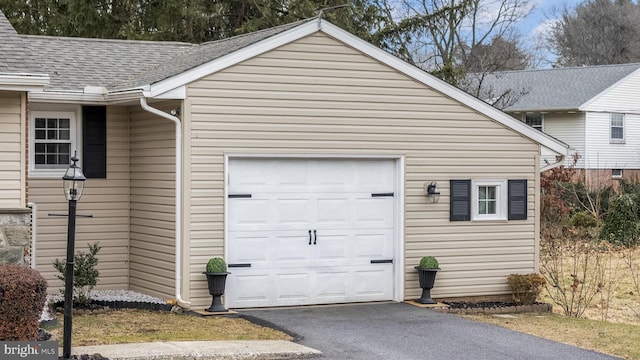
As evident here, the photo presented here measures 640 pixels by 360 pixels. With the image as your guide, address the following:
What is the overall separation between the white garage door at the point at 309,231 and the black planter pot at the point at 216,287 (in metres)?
0.39

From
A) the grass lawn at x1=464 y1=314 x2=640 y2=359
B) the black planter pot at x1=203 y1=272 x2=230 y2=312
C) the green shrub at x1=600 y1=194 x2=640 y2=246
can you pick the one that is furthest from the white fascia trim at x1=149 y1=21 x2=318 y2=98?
the green shrub at x1=600 y1=194 x2=640 y2=246

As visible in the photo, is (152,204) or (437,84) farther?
(437,84)

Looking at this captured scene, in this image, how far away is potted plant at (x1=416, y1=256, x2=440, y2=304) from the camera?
49.4 ft

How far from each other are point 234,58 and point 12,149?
137 inches

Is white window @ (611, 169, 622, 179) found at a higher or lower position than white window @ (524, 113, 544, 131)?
lower

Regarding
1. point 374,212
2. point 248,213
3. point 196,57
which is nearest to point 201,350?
point 248,213

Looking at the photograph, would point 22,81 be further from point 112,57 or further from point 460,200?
point 460,200

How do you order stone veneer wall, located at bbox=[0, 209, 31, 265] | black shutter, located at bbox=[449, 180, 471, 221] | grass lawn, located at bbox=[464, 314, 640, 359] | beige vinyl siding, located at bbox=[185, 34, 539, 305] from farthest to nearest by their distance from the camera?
black shutter, located at bbox=[449, 180, 471, 221], beige vinyl siding, located at bbox=[185, 34, 539, 305], grass lawn, located at bbox=[464, 314, 640, 359], stone veneer wall, located at bbox=[0, 209, 31, 265]

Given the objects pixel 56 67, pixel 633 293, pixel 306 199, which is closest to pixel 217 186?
pixel 306 199

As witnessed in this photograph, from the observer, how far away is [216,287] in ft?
44.9

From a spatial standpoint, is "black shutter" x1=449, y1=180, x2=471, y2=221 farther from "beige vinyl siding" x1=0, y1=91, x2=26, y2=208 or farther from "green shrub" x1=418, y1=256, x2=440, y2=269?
"beige vinyl siding" x1=0, y1=91, x2=26, y2=208

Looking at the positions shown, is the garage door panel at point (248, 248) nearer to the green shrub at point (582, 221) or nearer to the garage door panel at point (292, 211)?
the garage door panel at point (292, 211)

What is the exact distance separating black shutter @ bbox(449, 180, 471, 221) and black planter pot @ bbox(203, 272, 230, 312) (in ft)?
13.3

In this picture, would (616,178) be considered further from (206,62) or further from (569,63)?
(206,62)
